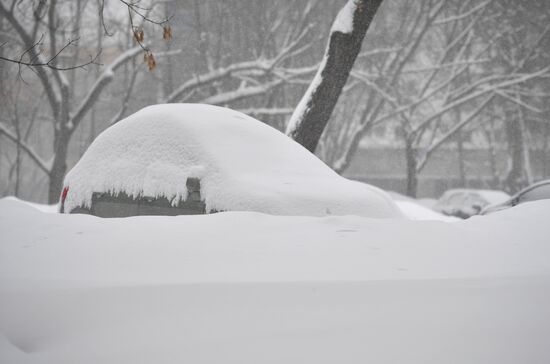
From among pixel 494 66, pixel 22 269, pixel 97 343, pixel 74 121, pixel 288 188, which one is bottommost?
pixel 97 343

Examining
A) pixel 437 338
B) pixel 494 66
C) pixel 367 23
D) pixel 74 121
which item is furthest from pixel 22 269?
pixel 494 66

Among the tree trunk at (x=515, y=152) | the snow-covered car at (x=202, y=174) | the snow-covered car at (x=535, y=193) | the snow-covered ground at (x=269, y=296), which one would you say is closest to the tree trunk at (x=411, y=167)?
the tree trunk at (x=515, y=152)

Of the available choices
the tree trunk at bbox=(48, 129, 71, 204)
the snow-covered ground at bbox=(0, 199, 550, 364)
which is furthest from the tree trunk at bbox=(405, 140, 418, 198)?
the snow-covered ground at bbox=(0, 199, 550, 364)

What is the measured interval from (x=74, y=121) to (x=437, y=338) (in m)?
12.2

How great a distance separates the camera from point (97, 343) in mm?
1479

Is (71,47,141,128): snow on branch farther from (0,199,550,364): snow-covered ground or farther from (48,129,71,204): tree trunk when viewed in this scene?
(0,199,550,364): snow-covered ground

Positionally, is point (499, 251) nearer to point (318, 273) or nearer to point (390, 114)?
point (318, 273)

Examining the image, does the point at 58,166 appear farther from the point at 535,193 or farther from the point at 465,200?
the point at 465,200

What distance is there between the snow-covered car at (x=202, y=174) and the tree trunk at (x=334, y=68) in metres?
1.78

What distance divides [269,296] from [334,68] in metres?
5.28

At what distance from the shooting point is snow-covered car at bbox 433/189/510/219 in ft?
51.3

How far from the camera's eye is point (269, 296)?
1.72 m

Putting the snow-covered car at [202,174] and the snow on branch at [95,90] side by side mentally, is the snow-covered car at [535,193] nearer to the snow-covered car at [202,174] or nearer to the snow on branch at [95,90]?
the snow-covered car at [202,174]

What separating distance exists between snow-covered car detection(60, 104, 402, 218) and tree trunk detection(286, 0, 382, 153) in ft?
5.83
